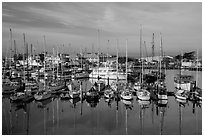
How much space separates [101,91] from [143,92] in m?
3.26

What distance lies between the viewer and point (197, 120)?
991 centimetres

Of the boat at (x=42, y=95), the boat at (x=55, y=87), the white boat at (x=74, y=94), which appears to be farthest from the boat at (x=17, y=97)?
the white boat at (x=74, y=94)

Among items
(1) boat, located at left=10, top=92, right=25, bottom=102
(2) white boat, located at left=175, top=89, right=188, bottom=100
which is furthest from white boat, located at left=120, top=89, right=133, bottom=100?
(1) boat, located at left=10, top=92, right=25, bottom=102

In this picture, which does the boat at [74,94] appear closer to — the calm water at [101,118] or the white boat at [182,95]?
the calm water at [101,118]

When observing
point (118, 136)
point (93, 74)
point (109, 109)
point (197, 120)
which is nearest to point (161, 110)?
point (197, 120)

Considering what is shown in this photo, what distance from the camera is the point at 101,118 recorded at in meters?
10.3

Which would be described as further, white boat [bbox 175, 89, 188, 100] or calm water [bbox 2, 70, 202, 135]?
white boat [bbox 175, 89, 188, 100]

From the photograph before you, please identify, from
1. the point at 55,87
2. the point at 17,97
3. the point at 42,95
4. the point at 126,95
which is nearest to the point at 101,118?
the point at 126,95

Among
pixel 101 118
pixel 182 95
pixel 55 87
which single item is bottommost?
pixel 101 118

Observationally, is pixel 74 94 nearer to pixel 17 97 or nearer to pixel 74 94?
pixel 74 94

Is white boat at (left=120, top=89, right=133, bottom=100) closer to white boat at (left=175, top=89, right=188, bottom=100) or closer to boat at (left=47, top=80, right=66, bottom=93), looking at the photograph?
white boat at (left=175, top=89, right=188, bottom=100)

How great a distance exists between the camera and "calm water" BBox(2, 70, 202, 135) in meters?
8.67

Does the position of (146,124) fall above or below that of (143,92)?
below

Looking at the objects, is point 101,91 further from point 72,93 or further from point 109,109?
point 109,109
